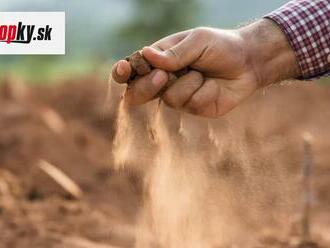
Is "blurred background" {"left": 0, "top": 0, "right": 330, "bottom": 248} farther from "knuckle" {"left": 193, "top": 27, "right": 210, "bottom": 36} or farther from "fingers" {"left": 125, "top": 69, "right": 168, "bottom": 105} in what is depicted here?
"knuckle" {"left": 193, "top": 27, "right": 210, "bottom": 36}

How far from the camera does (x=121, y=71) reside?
2.61m

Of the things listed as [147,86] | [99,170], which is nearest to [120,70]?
[147,86]

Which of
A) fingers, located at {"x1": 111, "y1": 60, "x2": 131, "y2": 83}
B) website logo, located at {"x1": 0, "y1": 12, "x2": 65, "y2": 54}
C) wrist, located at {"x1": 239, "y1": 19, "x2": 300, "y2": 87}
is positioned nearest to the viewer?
fingers, located at {"x1": 111, "y1": 60, "x2": 131, "y2": 83}

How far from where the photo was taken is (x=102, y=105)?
Answer: 28.0 ft

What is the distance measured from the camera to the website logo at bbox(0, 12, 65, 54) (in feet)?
11.1

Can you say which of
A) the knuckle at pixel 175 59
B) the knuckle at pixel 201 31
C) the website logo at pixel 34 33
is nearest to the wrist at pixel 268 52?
the knuckle at pixel 201 31

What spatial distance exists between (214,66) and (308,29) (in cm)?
46

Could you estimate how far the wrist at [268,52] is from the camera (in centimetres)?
301

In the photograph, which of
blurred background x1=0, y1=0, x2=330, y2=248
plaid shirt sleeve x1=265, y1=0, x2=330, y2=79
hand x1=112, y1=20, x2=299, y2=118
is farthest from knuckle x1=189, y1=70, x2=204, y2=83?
plaid shirt sleeve x1=265, y1=0, x2=330, y2=79

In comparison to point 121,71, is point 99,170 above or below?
below

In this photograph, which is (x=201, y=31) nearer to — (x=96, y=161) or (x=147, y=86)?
(x=147, y=86)

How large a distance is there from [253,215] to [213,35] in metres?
1.38

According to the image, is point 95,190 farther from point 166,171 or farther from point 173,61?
point 173,61

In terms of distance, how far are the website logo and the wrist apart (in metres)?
0.80
